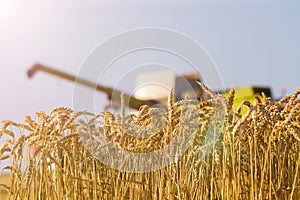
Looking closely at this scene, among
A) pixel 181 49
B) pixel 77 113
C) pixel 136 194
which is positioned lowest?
pixel 136 194

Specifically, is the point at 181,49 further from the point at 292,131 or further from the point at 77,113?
the point at 292,131

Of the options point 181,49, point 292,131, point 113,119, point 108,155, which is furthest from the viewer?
point 181,49

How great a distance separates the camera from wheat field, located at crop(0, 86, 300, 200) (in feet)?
8.38

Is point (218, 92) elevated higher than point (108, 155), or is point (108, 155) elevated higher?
point (218, 92)

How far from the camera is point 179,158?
2.64m

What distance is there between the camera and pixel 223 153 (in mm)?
2568

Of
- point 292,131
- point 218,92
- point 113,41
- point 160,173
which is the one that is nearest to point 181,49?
point 113,41

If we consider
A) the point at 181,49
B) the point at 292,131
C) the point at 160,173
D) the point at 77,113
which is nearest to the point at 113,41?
the point at 181,49

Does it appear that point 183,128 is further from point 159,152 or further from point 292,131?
point 292,131

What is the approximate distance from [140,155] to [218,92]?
45cm

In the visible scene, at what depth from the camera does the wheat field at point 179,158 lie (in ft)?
8.38

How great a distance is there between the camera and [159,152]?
2.71 metres

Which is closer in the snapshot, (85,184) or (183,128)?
(183,128)

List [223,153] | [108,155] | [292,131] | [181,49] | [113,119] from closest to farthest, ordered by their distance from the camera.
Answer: [292,131]
[223,153]
[108,155]
[113,119]
[181,49]
